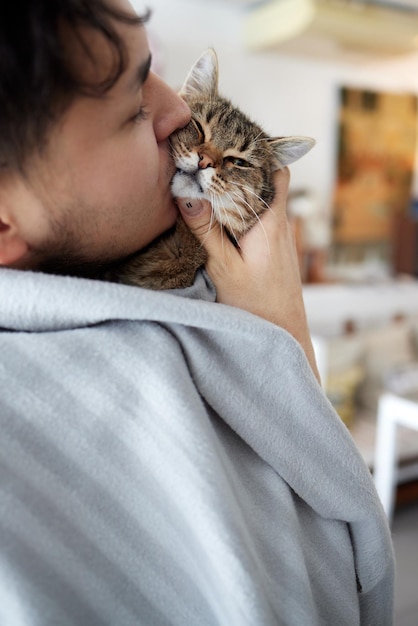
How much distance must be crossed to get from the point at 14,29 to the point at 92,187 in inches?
6.7

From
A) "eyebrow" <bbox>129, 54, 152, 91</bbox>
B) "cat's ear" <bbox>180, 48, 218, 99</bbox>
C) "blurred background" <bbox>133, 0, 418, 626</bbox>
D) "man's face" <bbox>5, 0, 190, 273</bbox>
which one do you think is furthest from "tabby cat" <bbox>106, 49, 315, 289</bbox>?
"blurred background" <bbox>133, 0, 418, 626</bbox>

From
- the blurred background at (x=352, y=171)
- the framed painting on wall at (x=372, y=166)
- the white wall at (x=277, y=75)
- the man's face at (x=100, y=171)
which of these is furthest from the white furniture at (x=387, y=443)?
the man's face at (x=100, y=171)

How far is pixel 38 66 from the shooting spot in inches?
18.7

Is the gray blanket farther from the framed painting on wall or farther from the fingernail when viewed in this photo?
the framed painting on wall

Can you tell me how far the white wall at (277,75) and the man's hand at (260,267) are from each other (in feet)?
6.42

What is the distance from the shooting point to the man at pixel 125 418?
51 cm

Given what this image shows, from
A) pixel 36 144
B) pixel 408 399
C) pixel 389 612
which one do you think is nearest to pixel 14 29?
pixel 36 144

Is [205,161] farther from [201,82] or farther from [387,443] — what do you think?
[387,443]

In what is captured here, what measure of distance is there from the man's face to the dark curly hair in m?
0.01

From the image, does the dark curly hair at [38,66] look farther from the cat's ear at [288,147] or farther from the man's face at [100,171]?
the cat's ear at [288,147]

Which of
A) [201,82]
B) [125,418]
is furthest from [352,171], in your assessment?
[125,418]

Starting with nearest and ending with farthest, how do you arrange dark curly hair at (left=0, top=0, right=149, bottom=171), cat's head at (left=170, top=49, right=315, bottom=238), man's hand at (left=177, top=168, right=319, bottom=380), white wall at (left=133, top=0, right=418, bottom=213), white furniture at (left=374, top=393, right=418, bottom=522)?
1. dark curly hair at (left=0, top=0, right=149, bottom=171)
2. man's hand at (left=177, top=168, right=319, bottom=380)
3. cat's head at (left=170, top=49, right=315, bottom=238)
4. white furniture at (left=374, top=393, right=418, bottom=522)
5. white wall at (left=133, top=0, right=418, bottom=213)

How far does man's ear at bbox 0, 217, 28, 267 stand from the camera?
60 centimetres

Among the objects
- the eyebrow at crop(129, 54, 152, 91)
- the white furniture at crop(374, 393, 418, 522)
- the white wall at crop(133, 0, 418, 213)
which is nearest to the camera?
the eyebrow at crop(129, 54, 152, 91)
